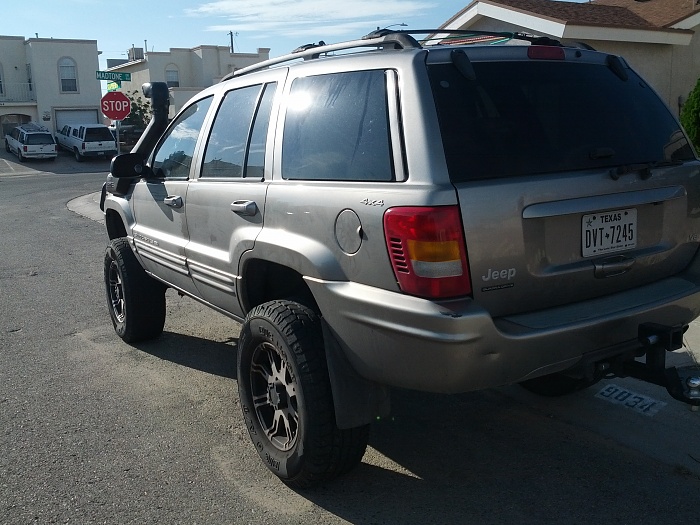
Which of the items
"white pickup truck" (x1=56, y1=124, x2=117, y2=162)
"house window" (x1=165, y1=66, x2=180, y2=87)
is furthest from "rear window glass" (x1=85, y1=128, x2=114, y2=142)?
"house window" (x1=165, y1=66, x2=180, y2=87)

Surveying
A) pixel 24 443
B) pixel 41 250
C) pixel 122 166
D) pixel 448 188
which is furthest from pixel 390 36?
pixel 41 250

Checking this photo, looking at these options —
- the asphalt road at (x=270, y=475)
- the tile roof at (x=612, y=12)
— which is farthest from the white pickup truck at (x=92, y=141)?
the asphalt road at (x=270, y=475)

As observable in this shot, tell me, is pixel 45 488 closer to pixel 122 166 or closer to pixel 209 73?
pixel 122 166

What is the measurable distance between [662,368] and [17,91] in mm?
46191

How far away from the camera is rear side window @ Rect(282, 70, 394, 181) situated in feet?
10.4

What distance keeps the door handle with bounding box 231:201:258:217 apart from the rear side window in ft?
0.83

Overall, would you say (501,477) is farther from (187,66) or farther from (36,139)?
(187,66)

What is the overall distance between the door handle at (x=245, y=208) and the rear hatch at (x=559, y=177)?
3.97 ft

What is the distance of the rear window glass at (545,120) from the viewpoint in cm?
302

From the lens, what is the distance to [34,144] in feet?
121

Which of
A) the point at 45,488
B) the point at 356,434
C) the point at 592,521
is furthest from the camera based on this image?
the point at 45,488

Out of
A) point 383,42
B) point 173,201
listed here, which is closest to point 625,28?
point 173,201

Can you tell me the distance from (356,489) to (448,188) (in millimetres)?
1629

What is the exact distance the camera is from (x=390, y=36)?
342 centimetres
